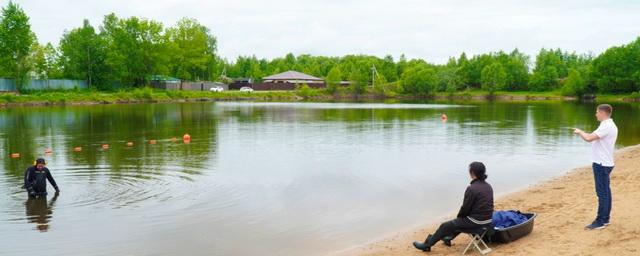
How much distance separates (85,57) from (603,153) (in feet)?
331

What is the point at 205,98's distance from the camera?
103 metres

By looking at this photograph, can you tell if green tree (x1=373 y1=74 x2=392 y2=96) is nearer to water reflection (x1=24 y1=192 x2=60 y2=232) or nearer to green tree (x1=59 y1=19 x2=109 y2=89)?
green tree (x1=59 y1=19 x2=109 y2=89)

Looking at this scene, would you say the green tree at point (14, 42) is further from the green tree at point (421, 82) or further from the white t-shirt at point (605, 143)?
the green tree at point (421, 82)

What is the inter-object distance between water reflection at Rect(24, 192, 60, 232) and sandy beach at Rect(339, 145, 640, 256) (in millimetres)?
7890

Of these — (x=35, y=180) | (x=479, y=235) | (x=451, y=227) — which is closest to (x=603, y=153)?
→ (x=479, y=235)

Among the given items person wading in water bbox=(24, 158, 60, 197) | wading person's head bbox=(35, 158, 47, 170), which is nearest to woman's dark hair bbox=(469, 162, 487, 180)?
wading person's head bbox=(35, 158, 47, 170)

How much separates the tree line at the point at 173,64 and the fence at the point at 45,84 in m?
1.47

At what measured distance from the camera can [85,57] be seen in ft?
320

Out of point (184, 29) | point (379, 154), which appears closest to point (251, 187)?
point (379, 154)

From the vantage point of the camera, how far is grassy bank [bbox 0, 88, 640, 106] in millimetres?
79438

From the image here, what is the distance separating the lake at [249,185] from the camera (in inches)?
493

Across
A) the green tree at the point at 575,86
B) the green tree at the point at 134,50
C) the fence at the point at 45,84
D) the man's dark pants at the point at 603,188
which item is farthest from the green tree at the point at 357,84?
the man's dark pants at the point at 603,188

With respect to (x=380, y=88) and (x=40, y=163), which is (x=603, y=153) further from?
(x=380, y=88)

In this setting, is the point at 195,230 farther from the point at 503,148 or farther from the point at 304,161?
the point at 503,148
